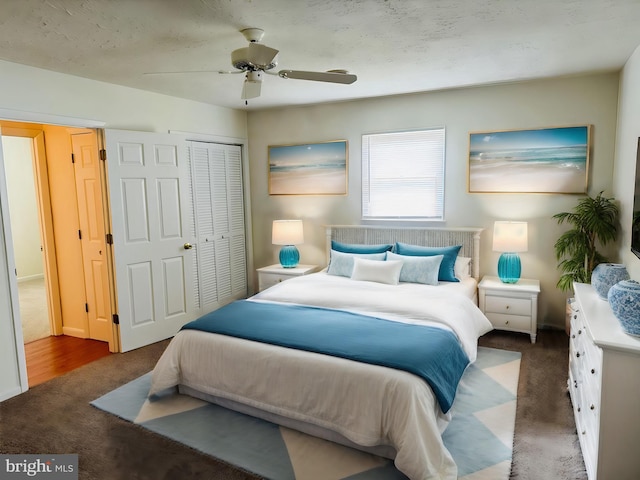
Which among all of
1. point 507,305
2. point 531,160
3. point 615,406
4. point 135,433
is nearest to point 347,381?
point 615,406

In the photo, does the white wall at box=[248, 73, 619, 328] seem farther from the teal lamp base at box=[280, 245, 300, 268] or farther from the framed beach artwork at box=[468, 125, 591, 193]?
the teal lamp base at box=[280, 245, 300, 268]

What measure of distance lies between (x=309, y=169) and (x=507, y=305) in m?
2.75

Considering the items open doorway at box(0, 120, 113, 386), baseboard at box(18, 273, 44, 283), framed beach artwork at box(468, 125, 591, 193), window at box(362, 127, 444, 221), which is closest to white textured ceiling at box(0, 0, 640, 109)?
framed beach artwork at box(468, 125, 591, 193)

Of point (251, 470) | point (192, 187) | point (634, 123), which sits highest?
point (634, 123)

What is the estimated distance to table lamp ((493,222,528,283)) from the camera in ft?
13.2

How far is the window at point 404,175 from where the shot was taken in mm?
4656

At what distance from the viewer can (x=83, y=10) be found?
2.34m

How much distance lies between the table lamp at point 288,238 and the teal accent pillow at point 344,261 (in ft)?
2.34

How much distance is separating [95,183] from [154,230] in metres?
0.69

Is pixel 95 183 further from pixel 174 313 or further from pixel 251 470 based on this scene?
pixel 251 470

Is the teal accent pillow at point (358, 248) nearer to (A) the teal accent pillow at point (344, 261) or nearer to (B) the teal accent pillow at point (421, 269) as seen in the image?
(A) the teal accent pillow at point (344, 261)

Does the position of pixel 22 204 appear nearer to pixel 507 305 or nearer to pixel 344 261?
pixel 344 261

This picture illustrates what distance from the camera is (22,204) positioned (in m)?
7.14

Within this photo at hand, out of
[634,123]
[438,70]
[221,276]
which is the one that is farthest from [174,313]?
[634,123]
